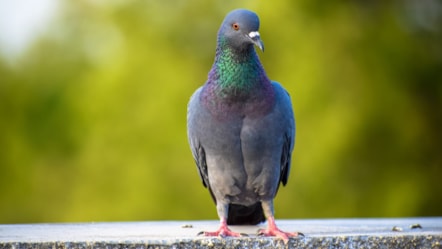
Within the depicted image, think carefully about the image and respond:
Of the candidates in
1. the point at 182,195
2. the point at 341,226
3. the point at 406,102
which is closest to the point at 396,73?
the point at 406,102

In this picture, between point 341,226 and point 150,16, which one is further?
point 150,16

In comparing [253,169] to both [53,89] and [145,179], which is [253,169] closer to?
[145,179]

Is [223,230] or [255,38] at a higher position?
[255,38]

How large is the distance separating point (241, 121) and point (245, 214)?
1.03 meters

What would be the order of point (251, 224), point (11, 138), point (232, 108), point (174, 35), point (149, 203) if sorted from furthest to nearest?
1. point (11, 138)
2. point (174, 35)
3. point (149, 203)
4. point (251, 224)
5. point (232, 108)

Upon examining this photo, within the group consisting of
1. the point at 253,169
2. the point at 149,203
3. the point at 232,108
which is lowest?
the point at 149,203

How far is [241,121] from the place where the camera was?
6480 mm

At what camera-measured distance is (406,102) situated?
20.1m

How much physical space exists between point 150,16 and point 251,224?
53.6 ft

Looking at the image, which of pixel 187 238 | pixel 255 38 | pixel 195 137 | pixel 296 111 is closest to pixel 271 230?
pixel 187 238

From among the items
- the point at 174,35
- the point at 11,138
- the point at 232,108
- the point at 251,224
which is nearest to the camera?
the point at 232,108

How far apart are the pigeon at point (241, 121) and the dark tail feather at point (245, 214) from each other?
0.43 meters

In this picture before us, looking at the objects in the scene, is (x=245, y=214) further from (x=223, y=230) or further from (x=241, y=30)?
(x=241, y=30)

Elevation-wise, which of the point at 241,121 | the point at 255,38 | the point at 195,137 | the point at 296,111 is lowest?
the point at 296,111
